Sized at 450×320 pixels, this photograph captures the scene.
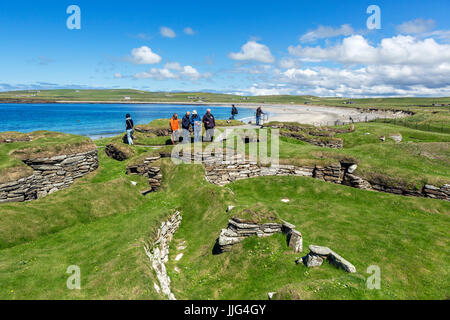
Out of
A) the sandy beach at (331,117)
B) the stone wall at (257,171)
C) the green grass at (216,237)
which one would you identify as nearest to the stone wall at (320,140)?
the green grass at (216,237)

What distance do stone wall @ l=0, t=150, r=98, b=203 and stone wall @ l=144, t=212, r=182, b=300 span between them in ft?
35.7

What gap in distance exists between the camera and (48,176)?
20.1 metres

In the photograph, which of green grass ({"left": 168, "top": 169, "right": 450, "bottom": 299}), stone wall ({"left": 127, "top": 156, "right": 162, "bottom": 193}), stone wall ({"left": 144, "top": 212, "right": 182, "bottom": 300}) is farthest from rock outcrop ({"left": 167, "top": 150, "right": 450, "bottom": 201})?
stone wall ({"left": 144, "top": 212, "right": 182, "bottom": 300})

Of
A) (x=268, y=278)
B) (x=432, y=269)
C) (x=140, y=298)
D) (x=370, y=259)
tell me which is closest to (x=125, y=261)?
(x=140, y=298)

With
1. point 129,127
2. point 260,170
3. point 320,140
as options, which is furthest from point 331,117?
point 129,127

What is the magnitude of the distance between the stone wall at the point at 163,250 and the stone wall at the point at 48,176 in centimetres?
1089

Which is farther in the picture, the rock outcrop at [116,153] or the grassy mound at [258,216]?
the rock outcrop at [116,153]

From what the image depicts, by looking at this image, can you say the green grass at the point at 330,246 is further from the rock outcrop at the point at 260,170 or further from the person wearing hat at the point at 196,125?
the person wearing hat at the point at 196,125

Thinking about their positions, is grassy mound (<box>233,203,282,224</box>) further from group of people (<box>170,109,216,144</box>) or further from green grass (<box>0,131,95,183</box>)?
green grass (<box>0,131,95,183</box>)

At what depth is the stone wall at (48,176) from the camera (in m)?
→ 15.8

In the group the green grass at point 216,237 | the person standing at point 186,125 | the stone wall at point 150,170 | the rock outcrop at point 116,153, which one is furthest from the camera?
the rock outcrop at point 116,153

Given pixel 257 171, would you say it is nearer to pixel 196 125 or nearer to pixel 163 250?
pixel 196 125

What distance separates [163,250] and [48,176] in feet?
46.8

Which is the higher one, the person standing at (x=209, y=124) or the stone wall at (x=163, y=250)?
the person standing at (x=209, y=124)
